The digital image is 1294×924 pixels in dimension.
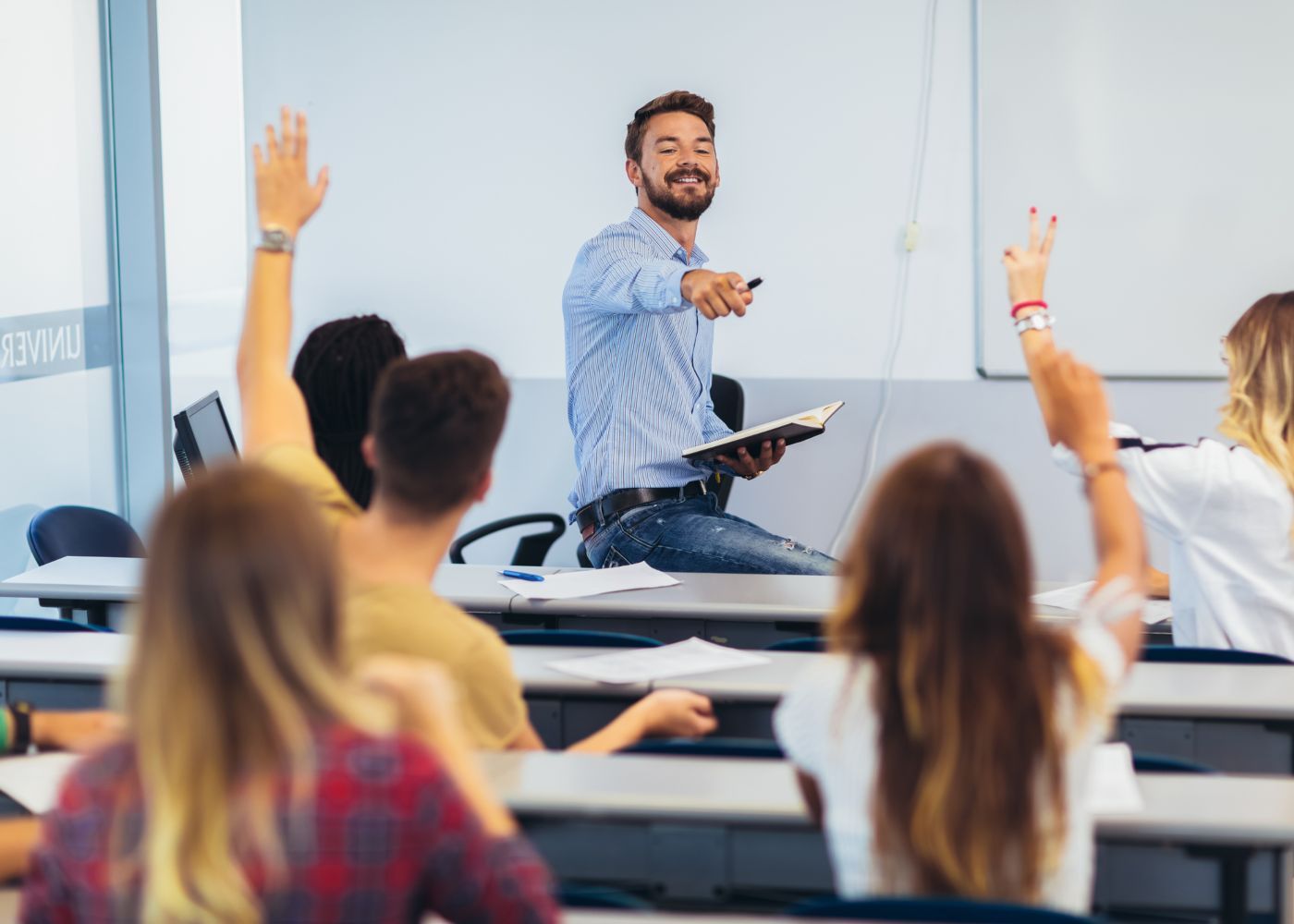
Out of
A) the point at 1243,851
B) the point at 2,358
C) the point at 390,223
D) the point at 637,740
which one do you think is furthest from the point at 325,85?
the point at 1243,851

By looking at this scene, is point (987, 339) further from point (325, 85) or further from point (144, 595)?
point (144, 595)

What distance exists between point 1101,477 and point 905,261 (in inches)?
133

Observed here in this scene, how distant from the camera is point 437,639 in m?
1.76

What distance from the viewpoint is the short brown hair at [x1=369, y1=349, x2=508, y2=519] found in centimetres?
182

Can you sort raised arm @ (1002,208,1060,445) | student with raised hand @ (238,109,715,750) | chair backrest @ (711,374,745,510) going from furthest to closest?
chair backrest @ (711,374,745,510)
raised arm @ (1002,208,1060,445)
student with raised hand @ (238,109,715,750)

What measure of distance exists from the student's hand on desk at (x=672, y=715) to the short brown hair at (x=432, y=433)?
0.47m

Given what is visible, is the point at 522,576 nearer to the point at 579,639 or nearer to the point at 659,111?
the point at 579,639

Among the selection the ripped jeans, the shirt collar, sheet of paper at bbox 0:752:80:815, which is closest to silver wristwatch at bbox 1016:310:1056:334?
the ripped jeans

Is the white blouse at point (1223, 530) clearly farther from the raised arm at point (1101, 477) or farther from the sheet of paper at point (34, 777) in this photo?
the sheet of paper at point (34, 777)

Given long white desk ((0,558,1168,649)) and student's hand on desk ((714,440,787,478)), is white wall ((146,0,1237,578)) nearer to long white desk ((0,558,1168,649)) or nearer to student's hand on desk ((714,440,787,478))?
student's hand on desk ((714,440,787,478))

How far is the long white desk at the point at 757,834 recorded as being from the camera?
1.73 metres

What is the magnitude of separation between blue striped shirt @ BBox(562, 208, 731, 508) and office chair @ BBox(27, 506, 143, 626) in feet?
4.07

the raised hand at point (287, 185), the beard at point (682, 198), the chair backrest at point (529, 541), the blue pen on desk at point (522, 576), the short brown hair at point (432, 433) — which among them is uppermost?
the beard at point (682, 198)

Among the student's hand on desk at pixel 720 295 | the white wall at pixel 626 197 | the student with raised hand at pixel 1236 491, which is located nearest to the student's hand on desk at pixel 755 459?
the student's hand on desk at pixel 720 295
